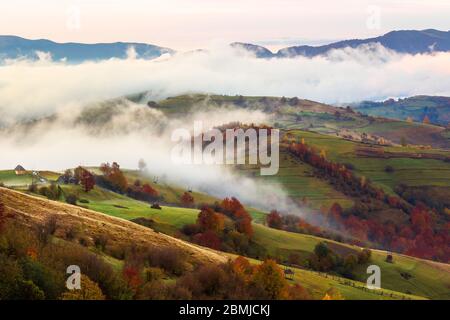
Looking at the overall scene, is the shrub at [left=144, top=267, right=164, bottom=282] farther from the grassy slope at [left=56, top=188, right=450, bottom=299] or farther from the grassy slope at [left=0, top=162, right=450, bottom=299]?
the grassy slope at [left=56, top=188, right=450, bottom=299]

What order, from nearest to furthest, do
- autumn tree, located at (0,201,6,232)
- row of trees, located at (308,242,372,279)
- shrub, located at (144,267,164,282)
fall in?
1. shrub, located at (144,267,164,282)
2. autumn tree, located at (0,201,6,232)
3. row of trees, located at (308,242,372,279)

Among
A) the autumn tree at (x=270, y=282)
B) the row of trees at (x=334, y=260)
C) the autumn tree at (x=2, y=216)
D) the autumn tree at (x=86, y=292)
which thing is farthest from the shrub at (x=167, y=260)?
the row of trees at (x=334, y=260)

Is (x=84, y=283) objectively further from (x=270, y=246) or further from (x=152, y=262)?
(x=270, y=246)

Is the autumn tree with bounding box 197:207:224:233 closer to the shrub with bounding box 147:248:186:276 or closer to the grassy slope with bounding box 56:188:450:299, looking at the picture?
the grassy slope with bounding box 56:188:450:299

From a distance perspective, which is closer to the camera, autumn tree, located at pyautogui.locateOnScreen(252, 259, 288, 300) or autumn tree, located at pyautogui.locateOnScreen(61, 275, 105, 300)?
autumn tree, located at pyautogui.locateOnScreen(61, 275, 105, 300)

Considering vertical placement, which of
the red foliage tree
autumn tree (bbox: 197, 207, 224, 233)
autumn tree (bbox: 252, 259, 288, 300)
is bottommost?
autumn tree (bbox: 197, 207, 224, 233)

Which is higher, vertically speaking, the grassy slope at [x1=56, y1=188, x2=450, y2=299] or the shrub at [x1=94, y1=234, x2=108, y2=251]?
the shrub at [x1=94, y1=234, x2=108, y2=251]

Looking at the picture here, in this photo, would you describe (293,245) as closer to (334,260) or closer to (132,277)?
(334,260)

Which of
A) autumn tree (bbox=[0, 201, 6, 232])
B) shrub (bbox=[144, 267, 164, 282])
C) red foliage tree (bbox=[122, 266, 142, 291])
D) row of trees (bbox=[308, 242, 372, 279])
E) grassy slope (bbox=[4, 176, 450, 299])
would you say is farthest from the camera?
row of trees (bbox=[308, 242, 372, 279])

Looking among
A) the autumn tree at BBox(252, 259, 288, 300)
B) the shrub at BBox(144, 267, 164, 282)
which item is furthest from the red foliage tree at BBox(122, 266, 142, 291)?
the autumn tree at BBox(252, 259, 288, 300)
